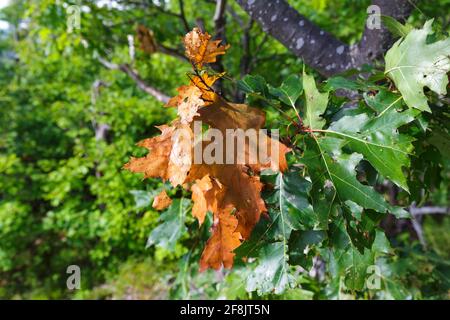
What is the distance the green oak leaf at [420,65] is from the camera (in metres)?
0.70

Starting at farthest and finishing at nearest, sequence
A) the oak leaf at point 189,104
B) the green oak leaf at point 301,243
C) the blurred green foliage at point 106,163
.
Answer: the blurred green foliage at point 106,163
the green oak leaf at point 301,243
the oak leaf at point 189,104

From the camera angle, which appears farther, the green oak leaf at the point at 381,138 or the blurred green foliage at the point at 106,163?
the blurred green foliage at the point at 106,163

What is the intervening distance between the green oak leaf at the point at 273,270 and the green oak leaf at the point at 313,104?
0.26m

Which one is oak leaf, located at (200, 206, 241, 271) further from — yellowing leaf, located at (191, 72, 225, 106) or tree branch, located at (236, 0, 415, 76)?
tree branch, located at (236, 0, 415, 76)

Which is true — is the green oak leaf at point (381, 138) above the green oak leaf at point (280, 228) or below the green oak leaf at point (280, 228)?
above

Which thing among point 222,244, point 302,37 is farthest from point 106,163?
point 222,244

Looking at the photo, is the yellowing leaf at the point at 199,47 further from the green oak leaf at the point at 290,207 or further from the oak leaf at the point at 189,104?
the green oak leaf at the point at 290,207

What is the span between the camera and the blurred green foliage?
2314mm

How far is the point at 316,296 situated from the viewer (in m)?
1.36

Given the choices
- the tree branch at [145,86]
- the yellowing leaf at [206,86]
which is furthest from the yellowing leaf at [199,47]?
the tree branch at [145,86]

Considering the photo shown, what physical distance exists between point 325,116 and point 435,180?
1.72ft

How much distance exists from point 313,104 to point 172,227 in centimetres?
62
